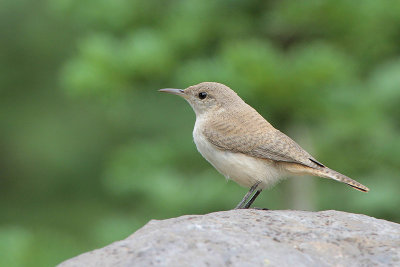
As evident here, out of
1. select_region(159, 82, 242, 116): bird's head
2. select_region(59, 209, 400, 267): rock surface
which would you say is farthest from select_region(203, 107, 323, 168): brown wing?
select_region(59, 209, 400, 267): rock surface

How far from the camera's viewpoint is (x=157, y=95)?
11.7m

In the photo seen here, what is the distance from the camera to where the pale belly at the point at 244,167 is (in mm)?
7133

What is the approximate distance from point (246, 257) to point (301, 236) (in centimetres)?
62

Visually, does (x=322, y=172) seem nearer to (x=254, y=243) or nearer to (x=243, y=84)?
(x=254, y=243)

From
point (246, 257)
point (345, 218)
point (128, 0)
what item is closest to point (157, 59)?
point (128, 0)

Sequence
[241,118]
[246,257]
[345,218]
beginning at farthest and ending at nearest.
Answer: [241,118] < [345,218] < [246,257]

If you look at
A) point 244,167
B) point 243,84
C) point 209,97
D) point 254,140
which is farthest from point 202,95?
point 243,84

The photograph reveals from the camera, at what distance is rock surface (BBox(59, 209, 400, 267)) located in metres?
4.86

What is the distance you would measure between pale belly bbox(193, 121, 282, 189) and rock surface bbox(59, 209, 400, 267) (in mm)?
1317

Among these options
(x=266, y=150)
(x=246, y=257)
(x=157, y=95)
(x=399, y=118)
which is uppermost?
(x=399, y=118)

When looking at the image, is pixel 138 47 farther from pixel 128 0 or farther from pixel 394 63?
pixel 394 63

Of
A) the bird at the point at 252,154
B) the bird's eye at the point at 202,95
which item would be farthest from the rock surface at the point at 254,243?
the bird's eye at the point at 202,95

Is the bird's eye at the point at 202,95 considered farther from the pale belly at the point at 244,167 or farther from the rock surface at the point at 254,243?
the rock surface at the point at 254,243

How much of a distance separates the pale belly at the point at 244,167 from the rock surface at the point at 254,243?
4.32 ft
